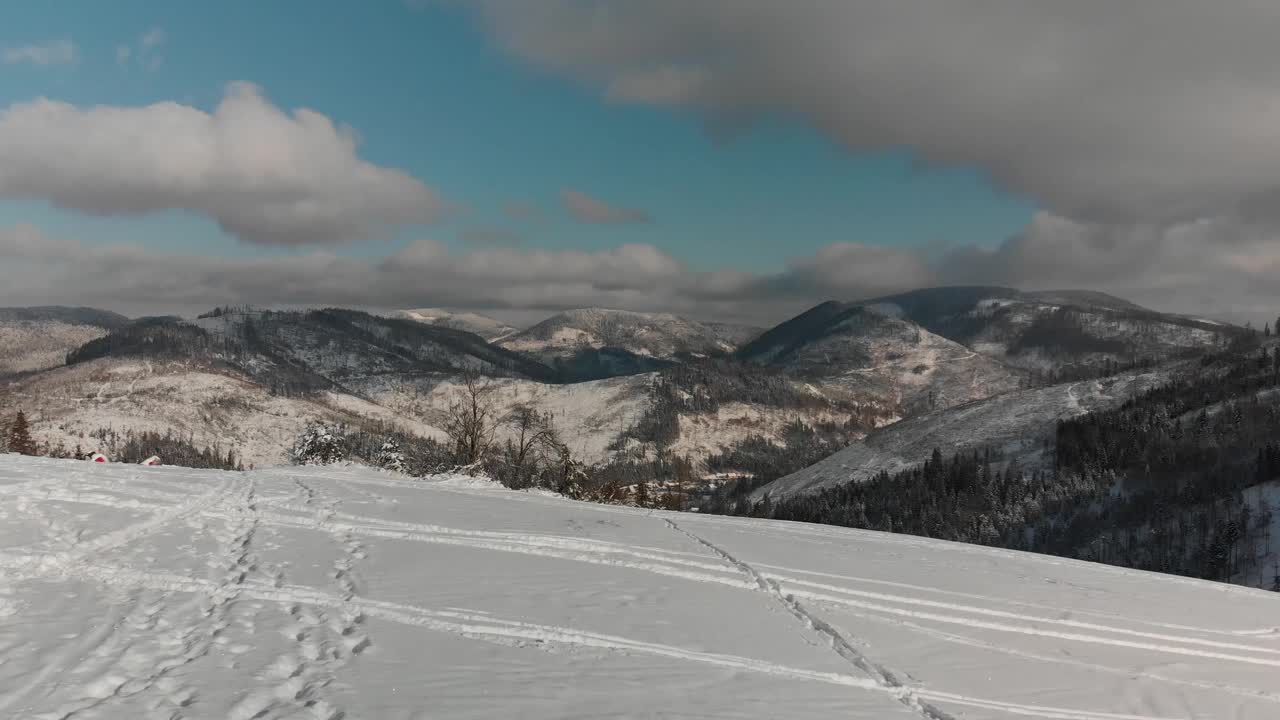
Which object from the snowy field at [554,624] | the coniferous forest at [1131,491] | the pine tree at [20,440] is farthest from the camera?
the coniferous forest at [1131,491]

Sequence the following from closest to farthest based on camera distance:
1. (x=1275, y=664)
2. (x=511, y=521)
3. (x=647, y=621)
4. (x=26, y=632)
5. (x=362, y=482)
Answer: (x=26, y=632) < (x=647, y=621) < (x=1275, y=664) < (x=511, y=521) < (x=362, y=482)

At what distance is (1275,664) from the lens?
13117mm

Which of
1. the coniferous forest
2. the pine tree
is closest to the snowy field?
the pine tree

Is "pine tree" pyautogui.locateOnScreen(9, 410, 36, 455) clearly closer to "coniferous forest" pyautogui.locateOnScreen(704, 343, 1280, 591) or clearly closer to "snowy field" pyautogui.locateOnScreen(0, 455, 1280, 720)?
"snowy field" pyautogui.locateOnScreen(0, 455, 1280, 720)

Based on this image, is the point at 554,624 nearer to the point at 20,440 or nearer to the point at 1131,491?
the point at 20,440

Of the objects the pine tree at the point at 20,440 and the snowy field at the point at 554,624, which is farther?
the pine tree at the point at 20,440

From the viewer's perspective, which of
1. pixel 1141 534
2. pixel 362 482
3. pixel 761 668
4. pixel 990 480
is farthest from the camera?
pixel 990 480

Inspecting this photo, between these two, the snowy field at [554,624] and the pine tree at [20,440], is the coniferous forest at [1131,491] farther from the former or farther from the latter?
the pine tree at [20,440]

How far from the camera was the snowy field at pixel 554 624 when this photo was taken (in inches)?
337

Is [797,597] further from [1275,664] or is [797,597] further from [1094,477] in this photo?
[1094,477]

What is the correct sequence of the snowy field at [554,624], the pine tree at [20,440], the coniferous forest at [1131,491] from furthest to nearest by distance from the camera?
the coniferous forest at [1131,491], the pine tree at [20,440], the snowy field at [554,624]

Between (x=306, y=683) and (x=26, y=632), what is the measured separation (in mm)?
4881

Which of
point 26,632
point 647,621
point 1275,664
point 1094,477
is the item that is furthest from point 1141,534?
point 26,632

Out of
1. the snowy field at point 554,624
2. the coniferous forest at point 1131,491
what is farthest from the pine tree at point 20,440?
the coniferous forest at point 1131,491
